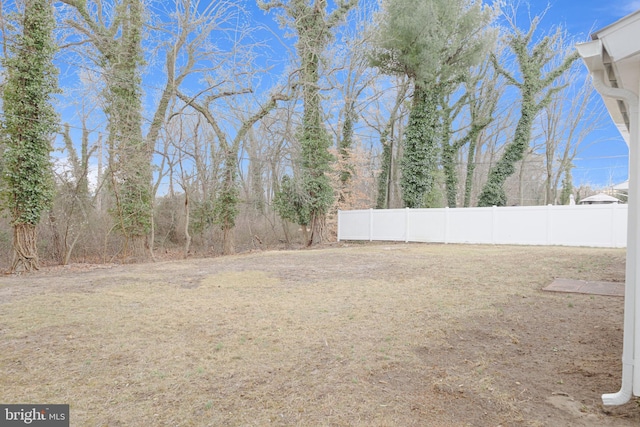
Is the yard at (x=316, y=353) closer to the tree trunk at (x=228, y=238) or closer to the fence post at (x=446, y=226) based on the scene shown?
the tree trunk at (x=228, y=238)

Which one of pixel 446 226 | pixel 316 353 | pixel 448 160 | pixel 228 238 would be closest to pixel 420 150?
pixel 446 226

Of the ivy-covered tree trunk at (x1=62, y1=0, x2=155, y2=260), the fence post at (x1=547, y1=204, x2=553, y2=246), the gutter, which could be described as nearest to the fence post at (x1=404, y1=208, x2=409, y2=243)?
the fence post at (x1=547, y1=204, x2=553, y2=246)

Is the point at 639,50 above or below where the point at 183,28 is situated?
below

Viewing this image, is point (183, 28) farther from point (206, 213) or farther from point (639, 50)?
point (639, 50)

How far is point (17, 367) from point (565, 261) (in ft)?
29.9

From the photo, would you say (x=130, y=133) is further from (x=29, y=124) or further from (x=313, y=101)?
(x=313, y=101)

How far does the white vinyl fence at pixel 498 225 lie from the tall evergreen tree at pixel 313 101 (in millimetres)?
1891

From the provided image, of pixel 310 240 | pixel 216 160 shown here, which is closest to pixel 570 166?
pixel 310 240

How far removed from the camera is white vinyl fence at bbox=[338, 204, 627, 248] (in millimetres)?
11141

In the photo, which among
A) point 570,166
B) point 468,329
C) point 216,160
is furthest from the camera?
point 570,166

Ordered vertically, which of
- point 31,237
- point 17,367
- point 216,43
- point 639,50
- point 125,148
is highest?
point 216,43

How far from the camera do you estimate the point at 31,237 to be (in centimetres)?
820

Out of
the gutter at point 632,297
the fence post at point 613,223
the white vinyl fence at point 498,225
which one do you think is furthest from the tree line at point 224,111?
the gutter at point 632,297

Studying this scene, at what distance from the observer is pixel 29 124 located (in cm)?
791
